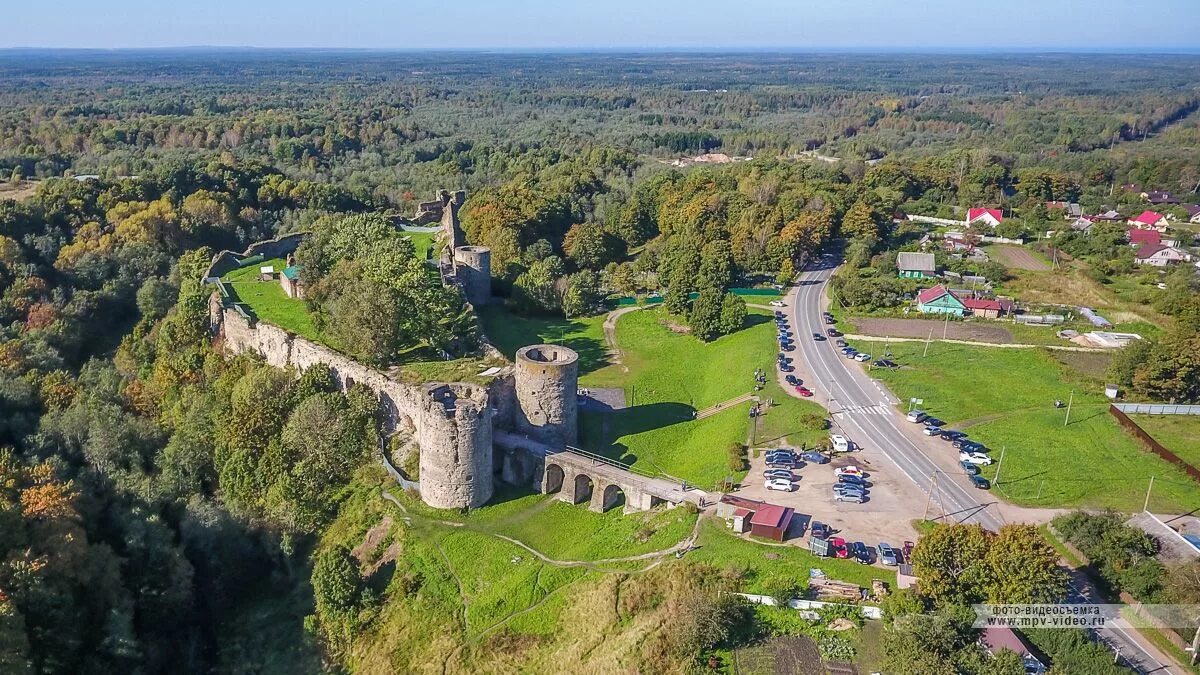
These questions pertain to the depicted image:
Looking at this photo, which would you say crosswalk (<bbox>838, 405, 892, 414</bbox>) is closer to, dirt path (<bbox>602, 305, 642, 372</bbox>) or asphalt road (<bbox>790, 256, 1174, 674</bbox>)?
asphalt road (<bbox>790, 256, 1174, 674</bbox>)

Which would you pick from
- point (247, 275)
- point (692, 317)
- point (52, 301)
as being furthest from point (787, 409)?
point (52, 301)

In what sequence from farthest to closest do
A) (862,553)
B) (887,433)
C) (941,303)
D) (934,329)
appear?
(941,303) → (934,329) → (887,433) → (862,553)

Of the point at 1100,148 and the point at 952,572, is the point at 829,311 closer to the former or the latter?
the point at 952,572

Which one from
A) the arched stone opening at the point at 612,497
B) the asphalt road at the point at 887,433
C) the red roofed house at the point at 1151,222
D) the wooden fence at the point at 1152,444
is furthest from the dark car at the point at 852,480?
the red roofed house at the point at 1151,222

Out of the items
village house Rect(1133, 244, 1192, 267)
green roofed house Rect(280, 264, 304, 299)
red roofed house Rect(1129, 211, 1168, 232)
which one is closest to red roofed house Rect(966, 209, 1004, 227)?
red roofed house Rect(1129, 211, 1168, 232)

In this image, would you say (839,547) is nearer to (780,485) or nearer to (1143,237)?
(780,485)

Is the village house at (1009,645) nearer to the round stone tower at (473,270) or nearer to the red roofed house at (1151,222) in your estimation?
the round stone tower at (473,270)

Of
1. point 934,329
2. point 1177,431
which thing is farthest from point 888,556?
point 934,329
